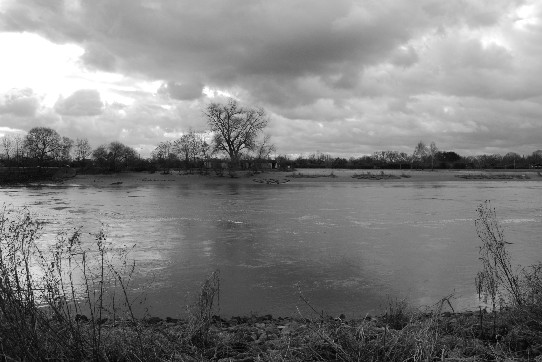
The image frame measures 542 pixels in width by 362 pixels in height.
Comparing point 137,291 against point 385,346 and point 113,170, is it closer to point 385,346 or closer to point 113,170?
point 385,346

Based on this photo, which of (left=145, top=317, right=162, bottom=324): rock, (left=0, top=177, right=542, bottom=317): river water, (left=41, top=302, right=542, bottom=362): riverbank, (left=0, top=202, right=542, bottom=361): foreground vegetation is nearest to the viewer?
(left=0, top=202, right=542, bottom=361): foreground vegetation

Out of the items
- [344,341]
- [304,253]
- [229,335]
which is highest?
[344,341]

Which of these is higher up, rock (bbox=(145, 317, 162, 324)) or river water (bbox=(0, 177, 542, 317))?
rock (bbox=(145, 317, 162, 324))

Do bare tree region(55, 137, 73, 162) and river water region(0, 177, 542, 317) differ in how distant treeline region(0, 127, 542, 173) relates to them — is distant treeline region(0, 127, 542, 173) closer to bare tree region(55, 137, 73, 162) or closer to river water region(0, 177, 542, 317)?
bare tree region(55, 137, 73, 162)

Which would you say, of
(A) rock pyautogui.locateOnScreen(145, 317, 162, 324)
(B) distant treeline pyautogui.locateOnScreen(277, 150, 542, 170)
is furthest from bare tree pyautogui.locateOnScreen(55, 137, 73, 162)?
(A) rock pyautogui.locateOnScreen(145, 317, 162, 324)

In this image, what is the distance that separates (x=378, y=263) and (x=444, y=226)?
7.79 metres

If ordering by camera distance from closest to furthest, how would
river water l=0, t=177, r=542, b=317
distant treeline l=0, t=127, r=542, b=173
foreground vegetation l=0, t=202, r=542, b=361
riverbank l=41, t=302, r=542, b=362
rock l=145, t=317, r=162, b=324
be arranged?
foreground vegetation l=0, t=202, r=542, b=361, riverbank l=41, t=302, r=542, b=362, rock l=145, t=317, r=162, b=324, river water l=0, t=177, r=542, b=317, distant treeline l=0, t=127, r=542, b=173

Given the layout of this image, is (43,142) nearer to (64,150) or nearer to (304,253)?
(64,150)

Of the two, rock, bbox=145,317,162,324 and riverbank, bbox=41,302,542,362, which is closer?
riverbank, bbox=41,302,542,362

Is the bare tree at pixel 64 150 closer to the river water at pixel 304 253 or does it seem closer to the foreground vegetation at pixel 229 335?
the river water at pixel 304 253

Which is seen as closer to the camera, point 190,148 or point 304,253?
point 304,253

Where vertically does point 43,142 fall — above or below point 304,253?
above

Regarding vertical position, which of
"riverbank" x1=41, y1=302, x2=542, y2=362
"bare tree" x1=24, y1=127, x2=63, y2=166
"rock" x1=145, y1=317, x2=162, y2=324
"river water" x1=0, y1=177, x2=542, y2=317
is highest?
"bare tree" x1=24, y1=127, x2=63, y2=166

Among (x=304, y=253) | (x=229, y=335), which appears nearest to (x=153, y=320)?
(x=229, y=335)
